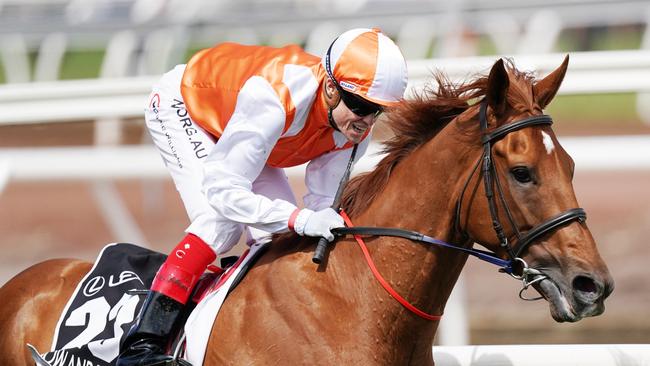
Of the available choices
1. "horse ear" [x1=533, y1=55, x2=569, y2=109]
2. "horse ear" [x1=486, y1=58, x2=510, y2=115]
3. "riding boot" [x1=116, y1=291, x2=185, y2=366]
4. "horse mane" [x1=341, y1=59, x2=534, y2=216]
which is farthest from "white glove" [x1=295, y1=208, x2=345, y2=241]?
"horse ear" [x1=533, y1=55, x2=569, y2=109]

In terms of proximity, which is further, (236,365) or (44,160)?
(44,160)

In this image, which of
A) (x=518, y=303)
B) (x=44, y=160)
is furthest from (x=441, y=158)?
(x=518, y=303)

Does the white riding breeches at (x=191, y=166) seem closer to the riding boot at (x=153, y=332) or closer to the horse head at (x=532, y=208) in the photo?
the riding boot at (x=153, y=332)

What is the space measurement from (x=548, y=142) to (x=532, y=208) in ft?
0.64

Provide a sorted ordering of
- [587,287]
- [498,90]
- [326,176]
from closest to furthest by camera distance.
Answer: [587,287], [498,90], [326,176]

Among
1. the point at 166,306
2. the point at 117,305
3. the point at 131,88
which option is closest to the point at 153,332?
the point at 166,306

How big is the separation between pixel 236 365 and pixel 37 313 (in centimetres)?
118

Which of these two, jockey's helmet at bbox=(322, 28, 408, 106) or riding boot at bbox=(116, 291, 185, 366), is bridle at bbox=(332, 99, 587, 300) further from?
riding boot at bbox=(116, 291, 185, 366)

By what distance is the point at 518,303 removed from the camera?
27.1 ft

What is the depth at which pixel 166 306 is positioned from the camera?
334cm

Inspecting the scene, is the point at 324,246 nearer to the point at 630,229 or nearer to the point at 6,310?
the point at 6,310

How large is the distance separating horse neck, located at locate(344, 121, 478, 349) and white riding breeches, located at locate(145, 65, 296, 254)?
1.78 feet

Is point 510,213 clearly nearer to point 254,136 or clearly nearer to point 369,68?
point 369,68

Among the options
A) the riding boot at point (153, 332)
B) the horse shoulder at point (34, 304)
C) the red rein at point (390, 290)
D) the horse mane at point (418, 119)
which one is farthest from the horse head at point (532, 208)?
the horse shoulder at point (34, 304)
